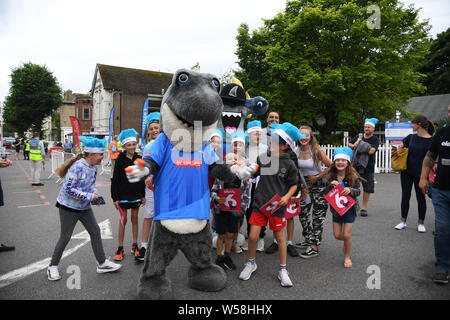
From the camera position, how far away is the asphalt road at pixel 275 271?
305cm

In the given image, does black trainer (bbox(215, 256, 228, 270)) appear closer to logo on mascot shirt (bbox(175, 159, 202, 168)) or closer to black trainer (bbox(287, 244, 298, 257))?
black trainer (bbox(287, 244, 298, 257))

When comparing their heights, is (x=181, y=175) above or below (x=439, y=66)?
below

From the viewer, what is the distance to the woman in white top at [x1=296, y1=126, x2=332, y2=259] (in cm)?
424

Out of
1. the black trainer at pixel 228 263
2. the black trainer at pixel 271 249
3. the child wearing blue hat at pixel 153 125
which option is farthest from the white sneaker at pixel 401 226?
the child wearing blue hat at pixel 153 125

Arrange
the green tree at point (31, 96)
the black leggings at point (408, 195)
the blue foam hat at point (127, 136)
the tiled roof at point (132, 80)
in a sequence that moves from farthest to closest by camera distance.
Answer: the green tree at point (31, 96) < the tiled roof at point (132, 80) < the black leggings at point (408, 195) < the blue foam hat at point (127, 136)

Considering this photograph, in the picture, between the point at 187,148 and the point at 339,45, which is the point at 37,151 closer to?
the point at 187,148

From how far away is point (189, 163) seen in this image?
294cm

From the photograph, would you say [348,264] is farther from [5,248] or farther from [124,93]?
[124,93]

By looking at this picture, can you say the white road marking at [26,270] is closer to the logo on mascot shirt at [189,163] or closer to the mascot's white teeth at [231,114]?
the logo on mascot shirt at [189,163]

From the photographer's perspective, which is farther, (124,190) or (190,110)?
(124,190)

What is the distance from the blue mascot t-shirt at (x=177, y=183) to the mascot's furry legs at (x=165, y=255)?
7.5 inches

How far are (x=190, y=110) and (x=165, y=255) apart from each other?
1.42m

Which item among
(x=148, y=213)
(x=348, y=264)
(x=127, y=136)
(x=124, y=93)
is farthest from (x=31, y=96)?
(x=348, y=264)

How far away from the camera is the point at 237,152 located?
11.3 ft
